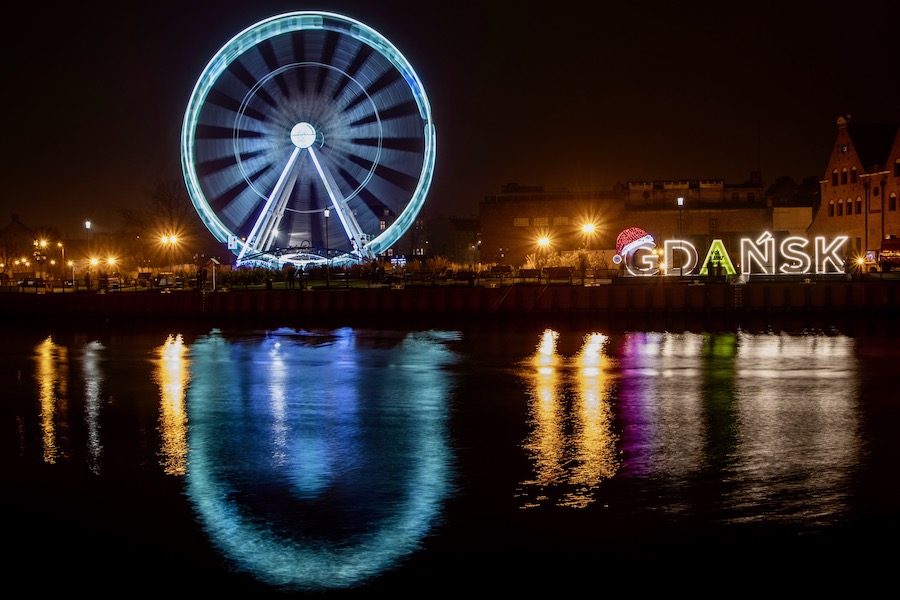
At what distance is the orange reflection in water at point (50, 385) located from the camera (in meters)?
14.4

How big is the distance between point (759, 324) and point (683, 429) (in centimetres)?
2406

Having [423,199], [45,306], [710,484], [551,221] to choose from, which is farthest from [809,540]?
[551,221]

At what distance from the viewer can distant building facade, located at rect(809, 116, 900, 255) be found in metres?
68.8

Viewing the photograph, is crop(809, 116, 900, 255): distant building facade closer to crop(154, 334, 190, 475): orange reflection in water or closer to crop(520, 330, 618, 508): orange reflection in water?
crop(520, 330, 618, 508): orange reflection in water

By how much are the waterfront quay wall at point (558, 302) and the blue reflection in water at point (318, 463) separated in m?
17.9

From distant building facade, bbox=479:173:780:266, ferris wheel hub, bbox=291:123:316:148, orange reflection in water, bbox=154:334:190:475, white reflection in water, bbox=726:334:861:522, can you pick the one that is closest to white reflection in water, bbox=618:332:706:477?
white reflection in water, bbox=726:334:861:522

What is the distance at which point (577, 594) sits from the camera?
801 centimetres

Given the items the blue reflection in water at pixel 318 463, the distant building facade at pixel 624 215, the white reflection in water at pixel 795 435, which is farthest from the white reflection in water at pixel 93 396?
the distant building facade at pixel 624 215

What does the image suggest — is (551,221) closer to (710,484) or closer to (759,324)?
(759,324)

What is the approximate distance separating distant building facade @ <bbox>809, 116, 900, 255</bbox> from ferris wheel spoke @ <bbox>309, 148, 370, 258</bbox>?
36.9m

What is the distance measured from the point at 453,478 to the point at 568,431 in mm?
3459

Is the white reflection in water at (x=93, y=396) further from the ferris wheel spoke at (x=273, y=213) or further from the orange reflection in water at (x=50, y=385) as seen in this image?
the ferris wheel spoke at (x=273, y=213)

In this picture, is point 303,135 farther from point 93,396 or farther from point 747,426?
point 747,426

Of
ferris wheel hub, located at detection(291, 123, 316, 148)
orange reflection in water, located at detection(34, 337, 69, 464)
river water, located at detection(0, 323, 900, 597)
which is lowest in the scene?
river water, located at detection(0, 323, 900, 597)
